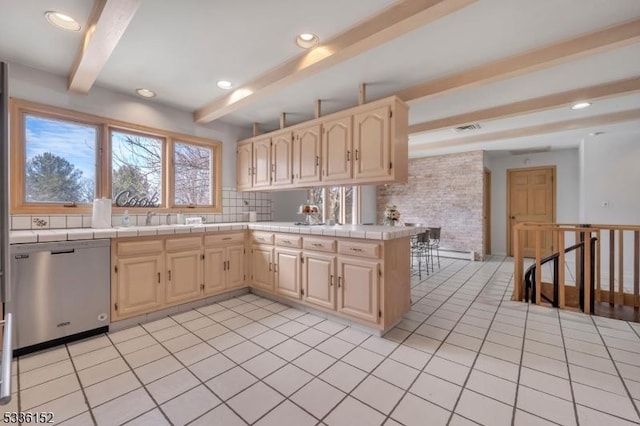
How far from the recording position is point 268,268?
3.43 meters

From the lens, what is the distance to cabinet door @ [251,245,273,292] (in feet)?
11.2

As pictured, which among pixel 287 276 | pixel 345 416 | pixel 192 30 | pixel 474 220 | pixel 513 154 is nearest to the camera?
pixel 345 416

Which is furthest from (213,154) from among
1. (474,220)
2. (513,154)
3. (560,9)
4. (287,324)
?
(513,154)

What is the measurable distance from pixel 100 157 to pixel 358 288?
3091 mm

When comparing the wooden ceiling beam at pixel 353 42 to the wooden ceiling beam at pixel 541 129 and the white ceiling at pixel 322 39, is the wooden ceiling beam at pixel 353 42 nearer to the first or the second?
the white ceiling at pixel 322 39

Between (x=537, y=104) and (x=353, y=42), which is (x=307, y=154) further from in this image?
(x=537, y=104)

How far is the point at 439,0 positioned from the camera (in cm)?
159

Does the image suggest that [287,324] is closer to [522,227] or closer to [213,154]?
[213,154]

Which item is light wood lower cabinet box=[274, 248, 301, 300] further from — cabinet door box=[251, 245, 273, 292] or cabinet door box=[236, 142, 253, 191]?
cabinet door box=[236, 142, 253, 191]

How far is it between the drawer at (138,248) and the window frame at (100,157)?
0.74 meters

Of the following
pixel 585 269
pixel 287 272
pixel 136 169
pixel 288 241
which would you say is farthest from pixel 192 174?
pixel 585 269

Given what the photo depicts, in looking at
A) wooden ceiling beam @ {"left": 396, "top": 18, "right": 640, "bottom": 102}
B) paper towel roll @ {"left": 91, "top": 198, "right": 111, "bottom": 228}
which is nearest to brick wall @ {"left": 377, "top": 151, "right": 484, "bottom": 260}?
wooden ceiling beam @ {"left": 396, "top": 18, "right": 640, "bottom": 102}

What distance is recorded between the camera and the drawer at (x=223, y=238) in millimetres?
3260

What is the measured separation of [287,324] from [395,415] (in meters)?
1.43
